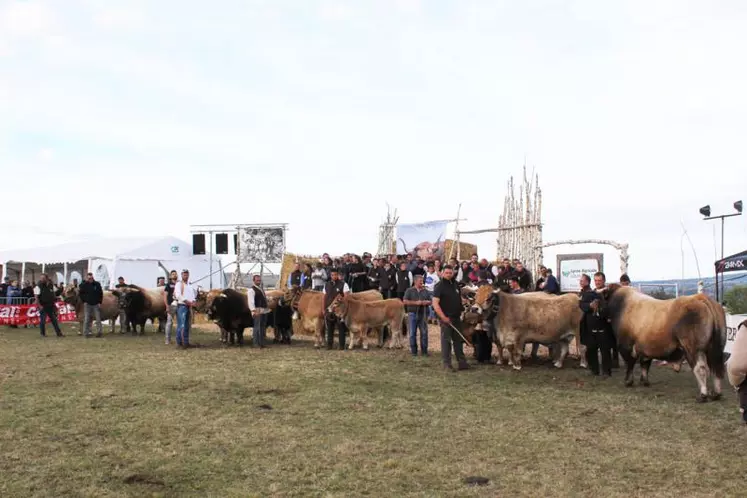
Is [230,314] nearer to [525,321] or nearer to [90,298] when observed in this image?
[90,298]

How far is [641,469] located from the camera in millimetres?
5637

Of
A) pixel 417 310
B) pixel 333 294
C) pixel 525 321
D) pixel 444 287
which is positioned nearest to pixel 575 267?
pixel 417 310

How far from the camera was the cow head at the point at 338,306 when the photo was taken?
550 inches

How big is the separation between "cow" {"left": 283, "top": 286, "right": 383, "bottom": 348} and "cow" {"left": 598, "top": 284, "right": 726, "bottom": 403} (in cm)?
631

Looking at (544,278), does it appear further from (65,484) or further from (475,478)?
(65,484)

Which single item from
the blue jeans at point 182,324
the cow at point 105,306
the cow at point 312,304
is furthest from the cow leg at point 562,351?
the cow at point 105,306

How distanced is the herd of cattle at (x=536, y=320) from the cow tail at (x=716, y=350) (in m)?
0.01

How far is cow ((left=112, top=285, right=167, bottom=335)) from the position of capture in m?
19.9

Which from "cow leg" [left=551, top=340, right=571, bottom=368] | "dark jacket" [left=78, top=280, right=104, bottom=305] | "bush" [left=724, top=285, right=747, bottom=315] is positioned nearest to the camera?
"cow leg" [left=551, top=340, right=571, bottom=368]

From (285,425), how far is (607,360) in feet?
18.8

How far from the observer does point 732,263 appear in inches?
518

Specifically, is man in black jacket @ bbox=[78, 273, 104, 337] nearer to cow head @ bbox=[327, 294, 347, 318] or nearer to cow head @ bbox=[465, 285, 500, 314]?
cow head @ bbox=[327, 294, 347, 318]

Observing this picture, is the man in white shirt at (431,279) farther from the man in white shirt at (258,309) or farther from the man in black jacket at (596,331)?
the man in black jacket at (596,331)

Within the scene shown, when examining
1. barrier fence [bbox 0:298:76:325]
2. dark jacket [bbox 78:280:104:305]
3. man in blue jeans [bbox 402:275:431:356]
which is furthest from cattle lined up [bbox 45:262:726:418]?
barrier fence [bbox 0:298:76:325]
